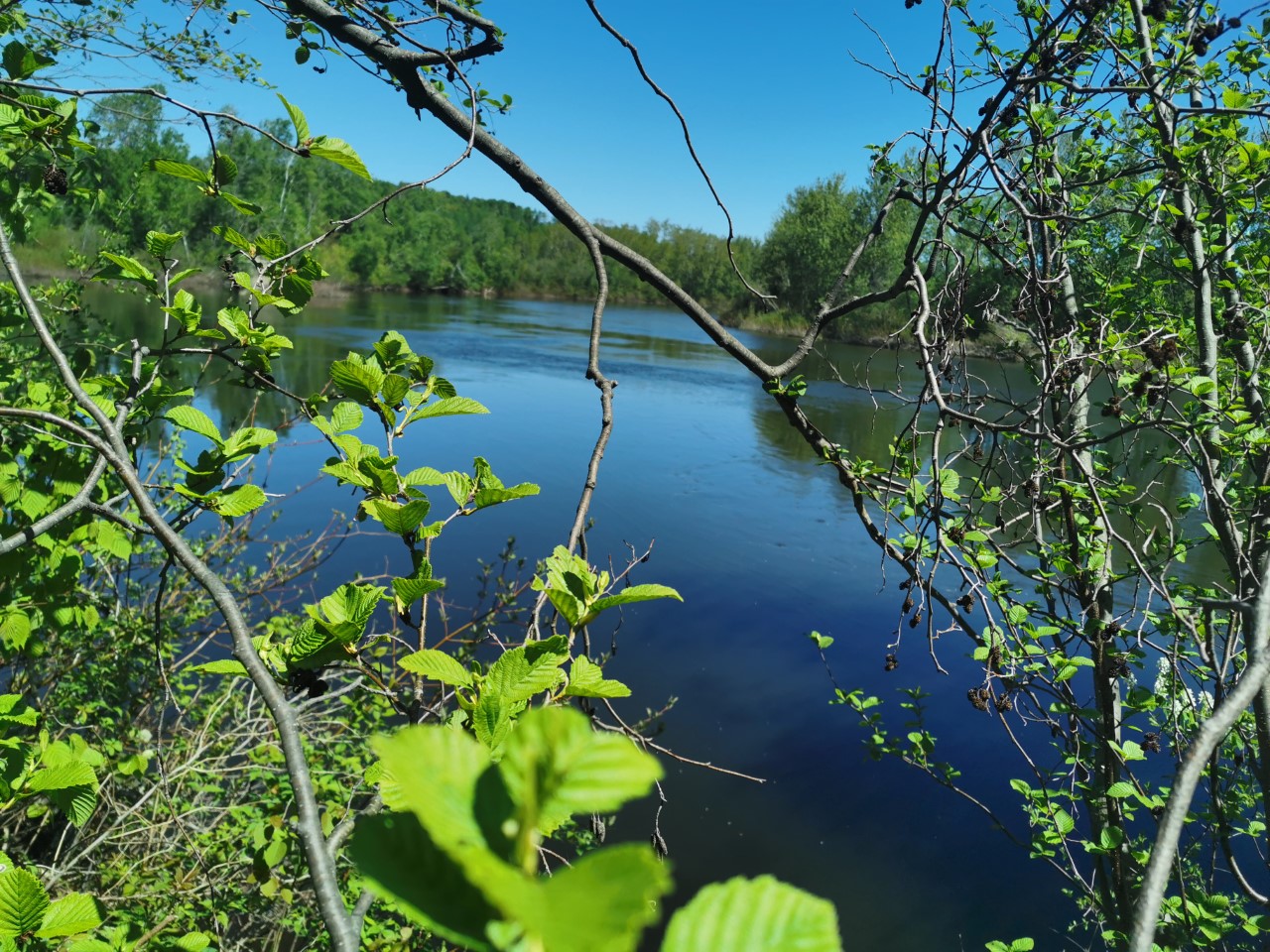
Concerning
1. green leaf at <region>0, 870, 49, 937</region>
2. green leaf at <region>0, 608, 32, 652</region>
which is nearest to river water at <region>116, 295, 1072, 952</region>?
green leaf at <region>0, 870, 49, 937</region>

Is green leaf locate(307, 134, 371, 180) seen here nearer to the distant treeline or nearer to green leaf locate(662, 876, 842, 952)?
green leaf locate(662, 876, 842, 952)

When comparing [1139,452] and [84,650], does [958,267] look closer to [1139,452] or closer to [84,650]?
[84,650]

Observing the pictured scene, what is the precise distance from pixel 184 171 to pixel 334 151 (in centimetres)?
24

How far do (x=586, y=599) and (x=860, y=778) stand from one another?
6344 mm

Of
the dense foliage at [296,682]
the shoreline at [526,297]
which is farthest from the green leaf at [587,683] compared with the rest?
the shoreline at [526,297]

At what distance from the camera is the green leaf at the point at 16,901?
698 millimetres

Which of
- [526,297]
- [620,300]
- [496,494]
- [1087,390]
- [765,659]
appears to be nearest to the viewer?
[496,494]

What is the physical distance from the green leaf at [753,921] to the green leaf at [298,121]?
3.75 ft

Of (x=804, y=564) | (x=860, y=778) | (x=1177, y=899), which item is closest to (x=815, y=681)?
(x=860, y=778)

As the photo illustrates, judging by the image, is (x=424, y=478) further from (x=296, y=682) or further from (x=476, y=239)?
(x=476, y=239)

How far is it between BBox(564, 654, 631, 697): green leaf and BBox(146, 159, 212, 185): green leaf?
0.96 meters

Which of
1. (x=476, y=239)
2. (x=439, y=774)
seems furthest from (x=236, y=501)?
(x=476, y=239)

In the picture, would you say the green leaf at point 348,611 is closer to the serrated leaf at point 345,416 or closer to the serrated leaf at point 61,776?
the serrated leaf at point 345,416

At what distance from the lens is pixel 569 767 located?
0.87ft
